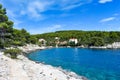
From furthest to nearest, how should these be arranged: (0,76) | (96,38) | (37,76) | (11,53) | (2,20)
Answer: (96,38) < (2,20) < (11,53) < (37,76) < (0,76)

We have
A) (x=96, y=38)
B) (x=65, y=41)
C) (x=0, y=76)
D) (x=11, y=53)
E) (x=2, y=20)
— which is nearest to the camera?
(x=0, y=76)

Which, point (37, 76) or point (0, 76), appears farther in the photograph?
point (37, 76)

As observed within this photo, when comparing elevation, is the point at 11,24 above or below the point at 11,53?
above

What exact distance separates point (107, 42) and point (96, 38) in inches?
370

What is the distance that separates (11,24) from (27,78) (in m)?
45.6

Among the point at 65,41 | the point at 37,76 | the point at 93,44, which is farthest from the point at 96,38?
the point at 37,76

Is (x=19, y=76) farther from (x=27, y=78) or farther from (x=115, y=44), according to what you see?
(x=115, y=44)

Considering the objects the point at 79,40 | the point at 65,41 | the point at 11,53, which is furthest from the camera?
the point at 65,41

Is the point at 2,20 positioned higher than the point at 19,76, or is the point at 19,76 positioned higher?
the point at 2,20

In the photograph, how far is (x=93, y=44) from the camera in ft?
547

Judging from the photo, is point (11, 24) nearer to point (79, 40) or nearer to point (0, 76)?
point (0, 76)

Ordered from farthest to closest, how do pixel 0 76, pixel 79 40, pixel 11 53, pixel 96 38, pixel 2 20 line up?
1. pixel 79 40
2. pixel 96 38
3. pixel 2 20
4. pixel 11 53
5. pixel 0 76

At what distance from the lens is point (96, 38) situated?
164 metres

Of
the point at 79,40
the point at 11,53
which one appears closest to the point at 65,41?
the point at 79,40
